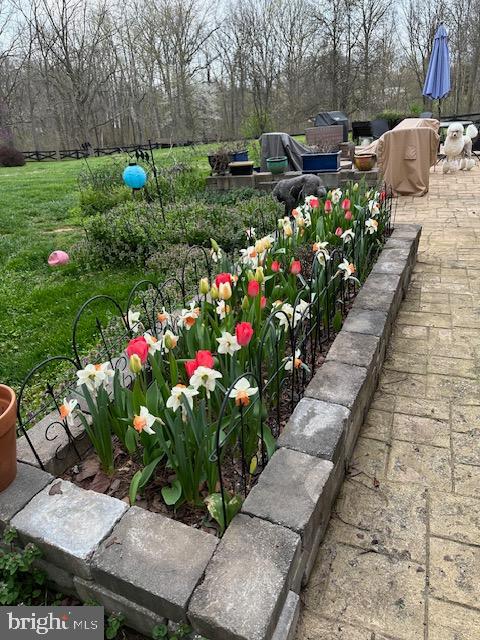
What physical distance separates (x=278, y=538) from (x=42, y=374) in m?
2.05

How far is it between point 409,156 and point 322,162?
1.39m

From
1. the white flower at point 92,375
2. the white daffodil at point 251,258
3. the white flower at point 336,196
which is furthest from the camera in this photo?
the white flower at point 336,196

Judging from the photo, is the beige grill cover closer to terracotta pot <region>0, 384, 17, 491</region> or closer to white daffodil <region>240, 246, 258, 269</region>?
white daffodil <region>240, 246, 258, 269</region>

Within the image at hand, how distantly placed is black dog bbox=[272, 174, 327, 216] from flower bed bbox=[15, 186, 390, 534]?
10.6 ft

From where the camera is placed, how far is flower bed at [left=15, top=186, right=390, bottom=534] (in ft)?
4.64

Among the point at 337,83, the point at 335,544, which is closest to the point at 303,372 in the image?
the point at 335,544

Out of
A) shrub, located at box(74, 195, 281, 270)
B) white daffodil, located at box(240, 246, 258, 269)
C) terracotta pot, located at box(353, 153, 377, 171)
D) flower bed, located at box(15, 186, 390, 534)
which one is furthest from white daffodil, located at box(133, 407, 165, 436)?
terracotta pot, located at box(353, 153, 377, 171)

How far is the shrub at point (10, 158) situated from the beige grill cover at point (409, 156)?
51.3 feet

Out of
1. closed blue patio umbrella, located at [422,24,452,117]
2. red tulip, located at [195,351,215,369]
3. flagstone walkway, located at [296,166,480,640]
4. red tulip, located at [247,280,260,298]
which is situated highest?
closed blue patio umbrella, located at [422,24,452,117]

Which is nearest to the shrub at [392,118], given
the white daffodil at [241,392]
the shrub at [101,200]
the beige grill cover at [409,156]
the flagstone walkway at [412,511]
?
the beige grill cover at [409,156]

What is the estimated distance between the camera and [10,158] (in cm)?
1750

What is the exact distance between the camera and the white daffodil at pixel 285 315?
74.2 inches

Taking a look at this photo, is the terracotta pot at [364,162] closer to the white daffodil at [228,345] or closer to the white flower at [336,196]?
the white flower at [336,196]

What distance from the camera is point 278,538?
1.22m
